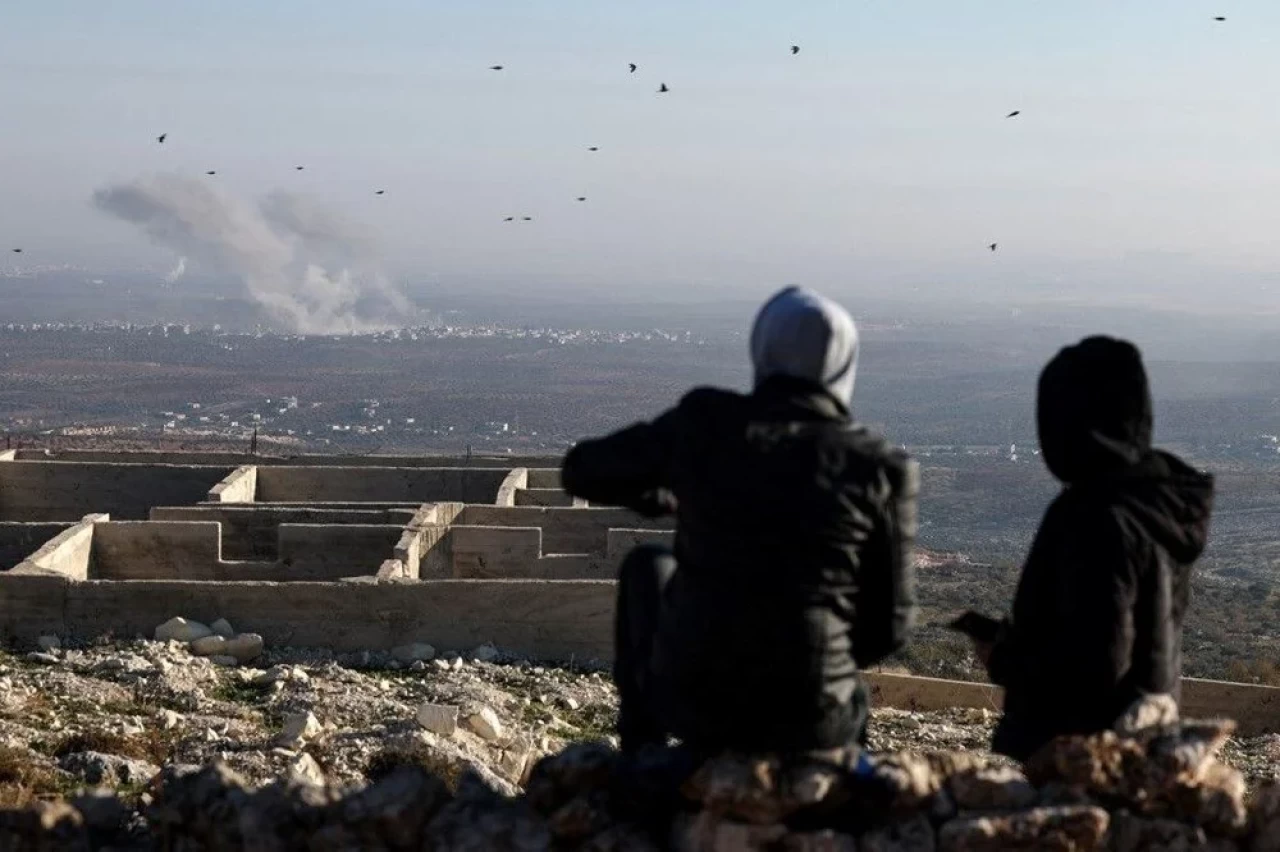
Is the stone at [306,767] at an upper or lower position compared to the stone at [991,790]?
lower

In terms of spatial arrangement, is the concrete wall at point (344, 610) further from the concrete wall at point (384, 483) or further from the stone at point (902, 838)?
the stone at point (902, 838)

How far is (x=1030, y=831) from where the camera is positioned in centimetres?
427

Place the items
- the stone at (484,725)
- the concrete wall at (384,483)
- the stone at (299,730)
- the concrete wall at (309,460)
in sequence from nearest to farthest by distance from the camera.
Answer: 1. the stone at (299,730)
2. the stone at (484,725)
3. the concrete wall at (384,483)
4. the concrete wall at (309,460)

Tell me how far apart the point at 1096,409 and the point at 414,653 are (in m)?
8.11

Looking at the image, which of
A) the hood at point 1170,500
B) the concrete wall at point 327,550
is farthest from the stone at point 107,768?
the concrete wall at point 327,550

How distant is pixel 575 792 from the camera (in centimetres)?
452

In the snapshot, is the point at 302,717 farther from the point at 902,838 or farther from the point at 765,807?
the point at 902,838

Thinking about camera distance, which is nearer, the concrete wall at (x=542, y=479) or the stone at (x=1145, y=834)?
the stone at (x=1145, y=834)

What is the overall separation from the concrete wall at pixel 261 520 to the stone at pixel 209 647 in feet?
10.8

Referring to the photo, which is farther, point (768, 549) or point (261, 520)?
point (261, 520)

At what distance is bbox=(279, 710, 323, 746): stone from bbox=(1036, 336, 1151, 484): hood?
189 inches

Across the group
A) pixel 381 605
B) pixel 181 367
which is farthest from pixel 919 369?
pixel 381 605

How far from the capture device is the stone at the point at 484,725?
9.19 m

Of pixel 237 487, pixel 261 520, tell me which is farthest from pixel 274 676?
pixel 237 487
